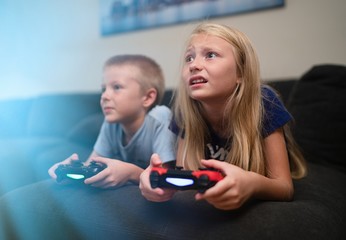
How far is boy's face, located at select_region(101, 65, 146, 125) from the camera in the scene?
65 cm

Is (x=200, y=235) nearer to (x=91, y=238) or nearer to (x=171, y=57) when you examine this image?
(x=91, y=238)

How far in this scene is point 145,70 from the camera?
709 millimetres

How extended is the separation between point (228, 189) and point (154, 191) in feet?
0.36

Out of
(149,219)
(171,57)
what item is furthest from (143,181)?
(171,57)

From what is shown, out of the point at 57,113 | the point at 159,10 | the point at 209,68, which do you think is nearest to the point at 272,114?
the point at 209,68

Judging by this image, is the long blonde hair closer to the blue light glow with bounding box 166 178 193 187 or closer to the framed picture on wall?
the blue light glow with bounding box 166 178 193 187

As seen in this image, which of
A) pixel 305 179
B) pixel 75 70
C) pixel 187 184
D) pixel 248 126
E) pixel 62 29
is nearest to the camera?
pixel 187 184

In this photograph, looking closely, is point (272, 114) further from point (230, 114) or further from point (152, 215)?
point (152, 215)

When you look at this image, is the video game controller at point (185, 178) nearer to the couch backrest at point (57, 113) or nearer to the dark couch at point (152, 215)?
the dark couch at point (152, 215)

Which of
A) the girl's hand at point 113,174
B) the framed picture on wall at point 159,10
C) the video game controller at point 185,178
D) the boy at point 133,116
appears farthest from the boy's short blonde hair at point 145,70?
the framed picture on wall at point 159,10

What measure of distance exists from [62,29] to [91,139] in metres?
0.43

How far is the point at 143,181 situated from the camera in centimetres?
47

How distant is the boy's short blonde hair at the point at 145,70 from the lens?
27.0 inches

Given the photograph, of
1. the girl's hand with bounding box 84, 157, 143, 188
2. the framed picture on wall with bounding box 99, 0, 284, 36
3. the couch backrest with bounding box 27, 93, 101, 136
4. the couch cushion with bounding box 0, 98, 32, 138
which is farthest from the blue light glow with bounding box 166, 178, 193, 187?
the framed picture on wall with bounding box 99, 0, 284, 36
